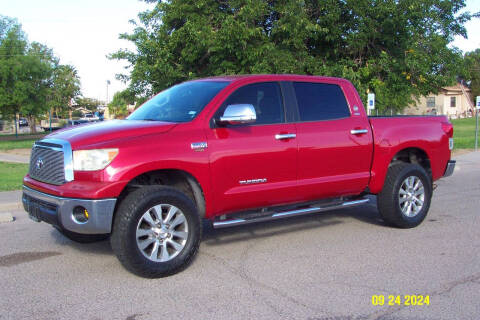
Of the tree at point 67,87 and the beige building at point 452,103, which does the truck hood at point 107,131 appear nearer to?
the beige building at point 452,103

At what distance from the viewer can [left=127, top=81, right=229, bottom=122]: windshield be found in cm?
523

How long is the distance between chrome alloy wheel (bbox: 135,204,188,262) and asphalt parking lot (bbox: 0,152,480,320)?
26 centimetres

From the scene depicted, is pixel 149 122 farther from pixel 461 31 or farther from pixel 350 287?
pixel 461 31

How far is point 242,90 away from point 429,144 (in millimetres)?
3027

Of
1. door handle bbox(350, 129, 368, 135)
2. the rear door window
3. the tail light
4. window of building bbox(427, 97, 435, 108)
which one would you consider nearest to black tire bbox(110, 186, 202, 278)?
the rear door window

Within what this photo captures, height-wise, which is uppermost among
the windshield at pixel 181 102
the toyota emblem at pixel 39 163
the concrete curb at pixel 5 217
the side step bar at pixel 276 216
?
the windshield at pixel 181 102

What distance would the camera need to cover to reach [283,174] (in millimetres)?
5469

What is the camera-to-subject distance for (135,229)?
443 cm

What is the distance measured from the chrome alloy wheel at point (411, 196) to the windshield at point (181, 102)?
2889 mm

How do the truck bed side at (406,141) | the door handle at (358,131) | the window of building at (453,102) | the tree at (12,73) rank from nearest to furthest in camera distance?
1. the door handle at (358,131)
2. the truck bed side at (406,141)
3. the tree at (12,73)
4. the window of building at (453,102)

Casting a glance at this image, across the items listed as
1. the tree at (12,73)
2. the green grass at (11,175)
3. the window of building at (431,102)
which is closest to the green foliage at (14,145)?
the tree at (12,73)

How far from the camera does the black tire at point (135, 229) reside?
14.4 feet

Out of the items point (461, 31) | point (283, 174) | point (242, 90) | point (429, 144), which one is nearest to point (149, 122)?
point (242, 90)

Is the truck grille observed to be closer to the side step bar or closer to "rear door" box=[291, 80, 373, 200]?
the side step bar
